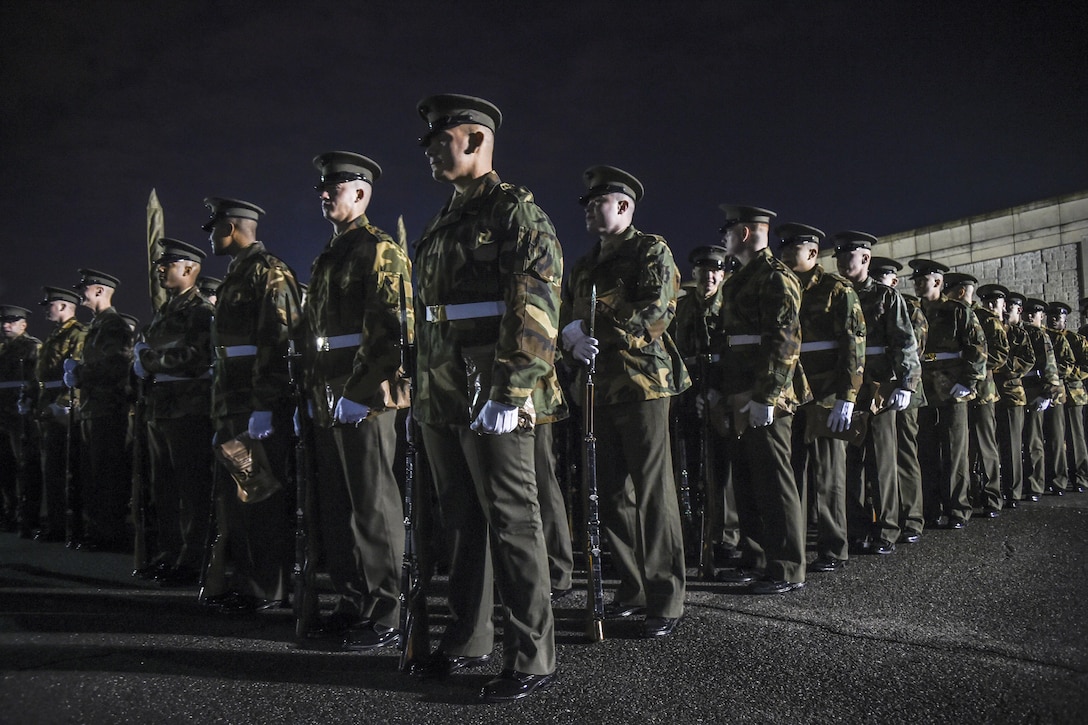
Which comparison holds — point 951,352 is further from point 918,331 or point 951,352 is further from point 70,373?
point 70,373

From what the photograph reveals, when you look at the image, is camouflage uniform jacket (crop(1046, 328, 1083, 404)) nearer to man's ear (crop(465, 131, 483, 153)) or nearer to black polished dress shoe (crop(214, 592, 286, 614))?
man's ear (crop(465, 131, 483, 153))

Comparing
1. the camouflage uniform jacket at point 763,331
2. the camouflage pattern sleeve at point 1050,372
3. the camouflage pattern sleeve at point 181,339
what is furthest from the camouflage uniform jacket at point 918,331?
the camouflage pattern sleeve at point 181,339

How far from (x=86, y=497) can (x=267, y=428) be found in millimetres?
3928

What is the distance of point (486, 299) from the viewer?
297 centimetres

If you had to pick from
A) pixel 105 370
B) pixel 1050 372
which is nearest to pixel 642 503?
pixel 105 370

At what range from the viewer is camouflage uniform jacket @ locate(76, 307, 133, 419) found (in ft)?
21.4

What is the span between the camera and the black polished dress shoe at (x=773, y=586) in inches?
172

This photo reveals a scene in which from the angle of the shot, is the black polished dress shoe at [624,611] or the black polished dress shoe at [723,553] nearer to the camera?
the black polished dress shoe at [624,611]

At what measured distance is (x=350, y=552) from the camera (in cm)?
383

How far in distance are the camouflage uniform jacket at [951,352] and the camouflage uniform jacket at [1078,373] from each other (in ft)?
14.1

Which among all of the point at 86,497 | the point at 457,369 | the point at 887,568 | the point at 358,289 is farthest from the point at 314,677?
the point at 86,497

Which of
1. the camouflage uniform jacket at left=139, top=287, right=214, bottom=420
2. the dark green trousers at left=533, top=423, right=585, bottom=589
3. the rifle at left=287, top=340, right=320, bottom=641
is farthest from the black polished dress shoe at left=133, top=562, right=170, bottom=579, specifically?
the dark green trousers at left=533, top=423, right=585, bottom=589

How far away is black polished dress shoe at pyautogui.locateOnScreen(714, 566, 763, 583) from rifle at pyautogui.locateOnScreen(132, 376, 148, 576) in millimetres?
4017

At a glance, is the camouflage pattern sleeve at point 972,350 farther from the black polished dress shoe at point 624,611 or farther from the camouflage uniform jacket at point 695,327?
the black polished dress shoe at point 624,611
